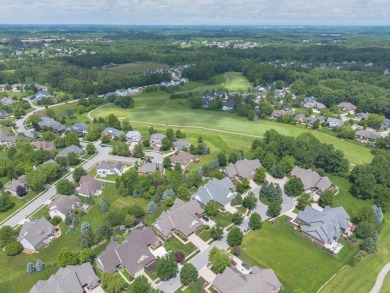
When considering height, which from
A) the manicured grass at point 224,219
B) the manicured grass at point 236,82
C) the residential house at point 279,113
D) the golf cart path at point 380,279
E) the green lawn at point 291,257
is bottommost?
the golf cart path at point 380,279

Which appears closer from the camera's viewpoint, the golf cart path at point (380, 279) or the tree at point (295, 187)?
the golf cart path at point (380, 279)

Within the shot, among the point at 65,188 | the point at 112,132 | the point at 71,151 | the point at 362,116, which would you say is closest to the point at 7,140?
the point at 71,151

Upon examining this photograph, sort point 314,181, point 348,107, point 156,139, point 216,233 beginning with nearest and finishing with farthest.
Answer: point 216,233 < point 314,181 < point 156,139 < point 348,107

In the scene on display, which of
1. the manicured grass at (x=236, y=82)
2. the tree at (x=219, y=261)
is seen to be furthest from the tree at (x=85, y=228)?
the manicured grass at (x=236, y=82)

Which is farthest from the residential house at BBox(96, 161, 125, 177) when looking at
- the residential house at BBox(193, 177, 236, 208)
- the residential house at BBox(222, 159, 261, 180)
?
the residential house at BBox(222, 159, 261, 180)

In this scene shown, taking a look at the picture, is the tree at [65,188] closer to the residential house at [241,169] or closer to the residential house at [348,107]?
the residential house at [241,169]

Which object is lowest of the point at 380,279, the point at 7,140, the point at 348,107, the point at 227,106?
the point at 380,279

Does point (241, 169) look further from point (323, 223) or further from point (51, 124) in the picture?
point (51, 124)
